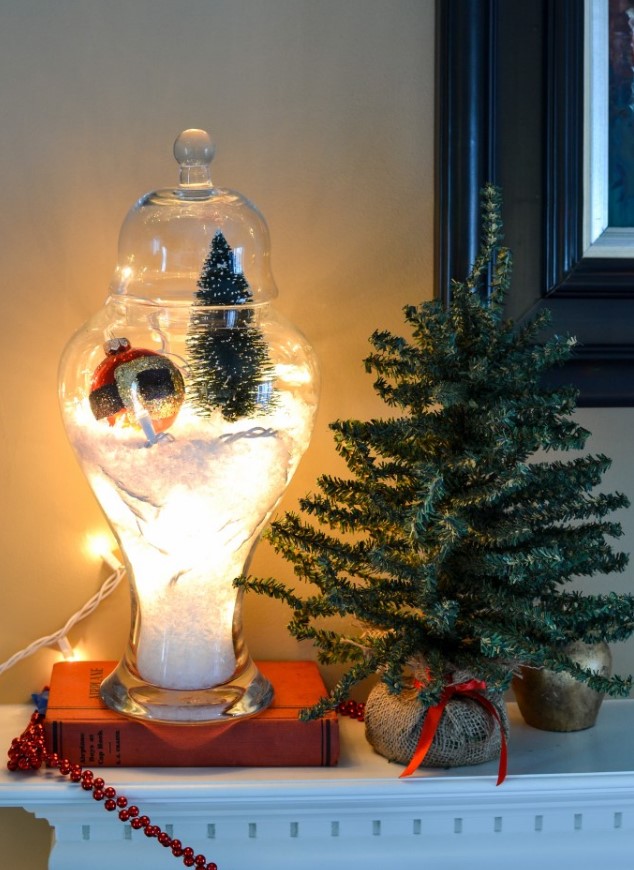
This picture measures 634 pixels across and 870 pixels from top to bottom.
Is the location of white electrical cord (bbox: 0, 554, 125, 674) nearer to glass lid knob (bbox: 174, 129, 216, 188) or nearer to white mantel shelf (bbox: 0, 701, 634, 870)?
white mantel shelf (bbox: 0, 701, 634, 870)

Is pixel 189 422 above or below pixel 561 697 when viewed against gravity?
above

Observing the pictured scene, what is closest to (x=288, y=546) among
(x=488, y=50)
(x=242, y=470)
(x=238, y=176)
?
(x=242, y=470)

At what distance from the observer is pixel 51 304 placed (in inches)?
34.1

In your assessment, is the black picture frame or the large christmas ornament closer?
the large christmas ornament

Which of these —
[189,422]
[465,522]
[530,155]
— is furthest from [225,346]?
[530,155]

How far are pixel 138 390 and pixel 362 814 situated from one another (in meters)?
0.36

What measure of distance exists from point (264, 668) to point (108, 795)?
198 millimetres

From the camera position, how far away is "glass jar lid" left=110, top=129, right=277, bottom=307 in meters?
0.73

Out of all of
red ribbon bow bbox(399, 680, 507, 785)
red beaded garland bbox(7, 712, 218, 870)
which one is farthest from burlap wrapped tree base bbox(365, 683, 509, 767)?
red beaded garland bbox(7, 712, 218, 870)

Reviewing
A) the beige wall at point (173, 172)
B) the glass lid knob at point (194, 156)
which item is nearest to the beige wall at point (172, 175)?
the beige wall at point (173, 172)

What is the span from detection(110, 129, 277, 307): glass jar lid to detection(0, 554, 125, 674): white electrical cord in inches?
10.5

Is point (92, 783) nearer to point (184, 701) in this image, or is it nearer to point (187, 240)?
point (184, 701)

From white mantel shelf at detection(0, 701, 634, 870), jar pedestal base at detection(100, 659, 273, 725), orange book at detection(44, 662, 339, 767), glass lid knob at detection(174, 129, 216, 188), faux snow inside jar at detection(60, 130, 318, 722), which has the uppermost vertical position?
glass lid knob at detection(174, 129, 216, 188)

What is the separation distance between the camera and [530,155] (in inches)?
32.4
